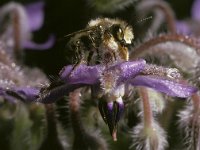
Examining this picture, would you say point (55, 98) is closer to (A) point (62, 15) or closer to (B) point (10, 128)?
(B) point (10, 128)

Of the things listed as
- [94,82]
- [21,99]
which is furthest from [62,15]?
[94,82]

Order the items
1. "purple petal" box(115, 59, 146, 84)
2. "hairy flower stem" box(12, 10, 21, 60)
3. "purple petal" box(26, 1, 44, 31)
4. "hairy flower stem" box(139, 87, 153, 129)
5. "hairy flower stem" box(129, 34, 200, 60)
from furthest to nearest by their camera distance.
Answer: "purple petal" box(26, 1, 44, 31)
"hairy flower stem" box(12, 10, 21, 60)
"hairy flower stem" box(129, 34, 200, 60)
"hairy flower stem" box(139, 87, 153, 129)
"purple petal" box(115, 59, 146, 84)

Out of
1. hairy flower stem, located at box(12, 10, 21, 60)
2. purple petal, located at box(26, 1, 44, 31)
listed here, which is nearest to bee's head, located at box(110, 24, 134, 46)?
hairy flower stem, located at box(12, 10, 21, 60)

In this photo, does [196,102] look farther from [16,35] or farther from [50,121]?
[16,35]

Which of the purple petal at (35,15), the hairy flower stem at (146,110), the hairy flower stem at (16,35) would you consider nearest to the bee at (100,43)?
the hairy flower stem at (146,110)

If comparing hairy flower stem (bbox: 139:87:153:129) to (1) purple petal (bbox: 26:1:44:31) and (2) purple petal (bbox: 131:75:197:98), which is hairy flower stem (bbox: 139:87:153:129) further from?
(1) purple petal (bbox: 26:1:44:31)

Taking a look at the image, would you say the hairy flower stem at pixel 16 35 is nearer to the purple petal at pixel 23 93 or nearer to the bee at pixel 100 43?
the purple petal at pixel 23 93
